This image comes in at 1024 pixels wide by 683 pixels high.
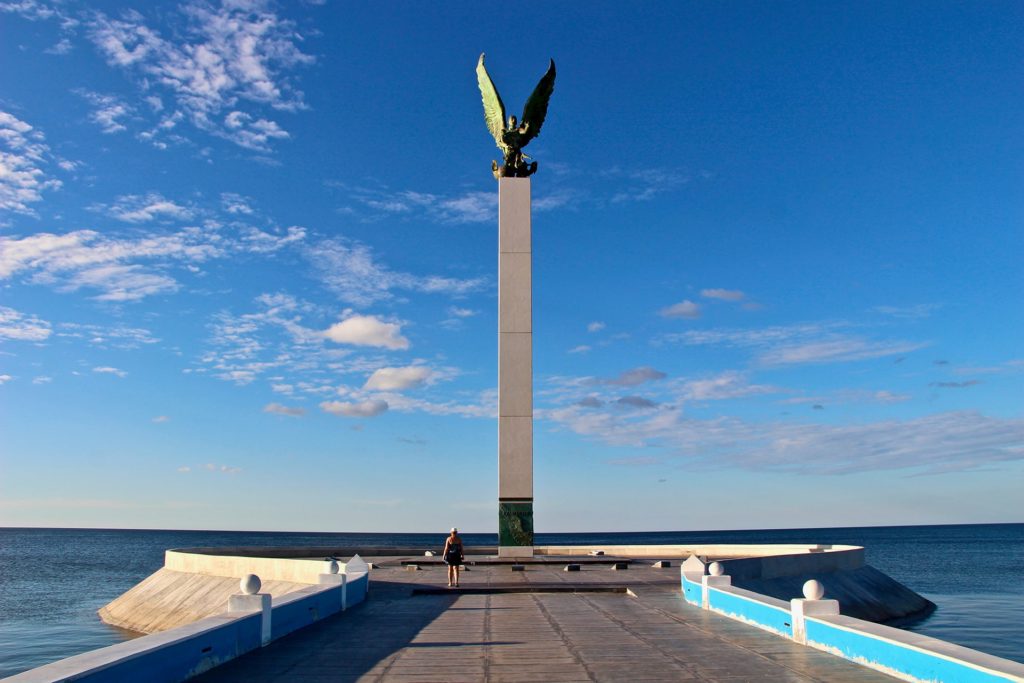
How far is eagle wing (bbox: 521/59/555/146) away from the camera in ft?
119

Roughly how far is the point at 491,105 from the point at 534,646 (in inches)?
1097

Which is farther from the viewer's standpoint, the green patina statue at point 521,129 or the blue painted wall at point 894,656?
the green patina statue at point 521,129

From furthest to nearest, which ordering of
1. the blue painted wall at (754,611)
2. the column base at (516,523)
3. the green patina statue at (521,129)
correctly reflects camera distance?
the green patina statue at (521,129)
the column base at (516,523)
the blue painted wall at (754,611)

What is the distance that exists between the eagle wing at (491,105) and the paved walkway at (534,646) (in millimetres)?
21171

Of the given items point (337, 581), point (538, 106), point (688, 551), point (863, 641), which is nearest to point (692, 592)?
point (337, 581)

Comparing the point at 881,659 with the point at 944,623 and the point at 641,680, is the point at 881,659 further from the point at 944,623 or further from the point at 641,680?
the point at 944,623

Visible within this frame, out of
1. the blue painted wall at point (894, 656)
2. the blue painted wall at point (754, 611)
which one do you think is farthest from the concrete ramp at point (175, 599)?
the blue painted wall at point (894, 656)

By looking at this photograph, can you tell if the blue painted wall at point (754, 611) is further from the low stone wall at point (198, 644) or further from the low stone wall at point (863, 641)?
the low stone wall at point (198, 644)

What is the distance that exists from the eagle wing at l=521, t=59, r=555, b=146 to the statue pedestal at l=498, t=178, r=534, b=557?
13.3 ft

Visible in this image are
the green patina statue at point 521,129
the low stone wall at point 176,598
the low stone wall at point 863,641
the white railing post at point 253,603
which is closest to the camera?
the low stone wall at point 863,641

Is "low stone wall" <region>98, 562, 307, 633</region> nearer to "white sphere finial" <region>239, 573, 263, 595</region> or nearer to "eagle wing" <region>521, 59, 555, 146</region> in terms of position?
"white sphere finial" <region>239, 573, 263, 595</region>

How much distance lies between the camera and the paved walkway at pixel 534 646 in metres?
11.5

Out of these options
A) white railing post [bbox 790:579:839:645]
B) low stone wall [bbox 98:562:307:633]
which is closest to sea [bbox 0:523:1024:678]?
low stone wall [bbox 98:562:307:633]

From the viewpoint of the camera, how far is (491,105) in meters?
37.4
